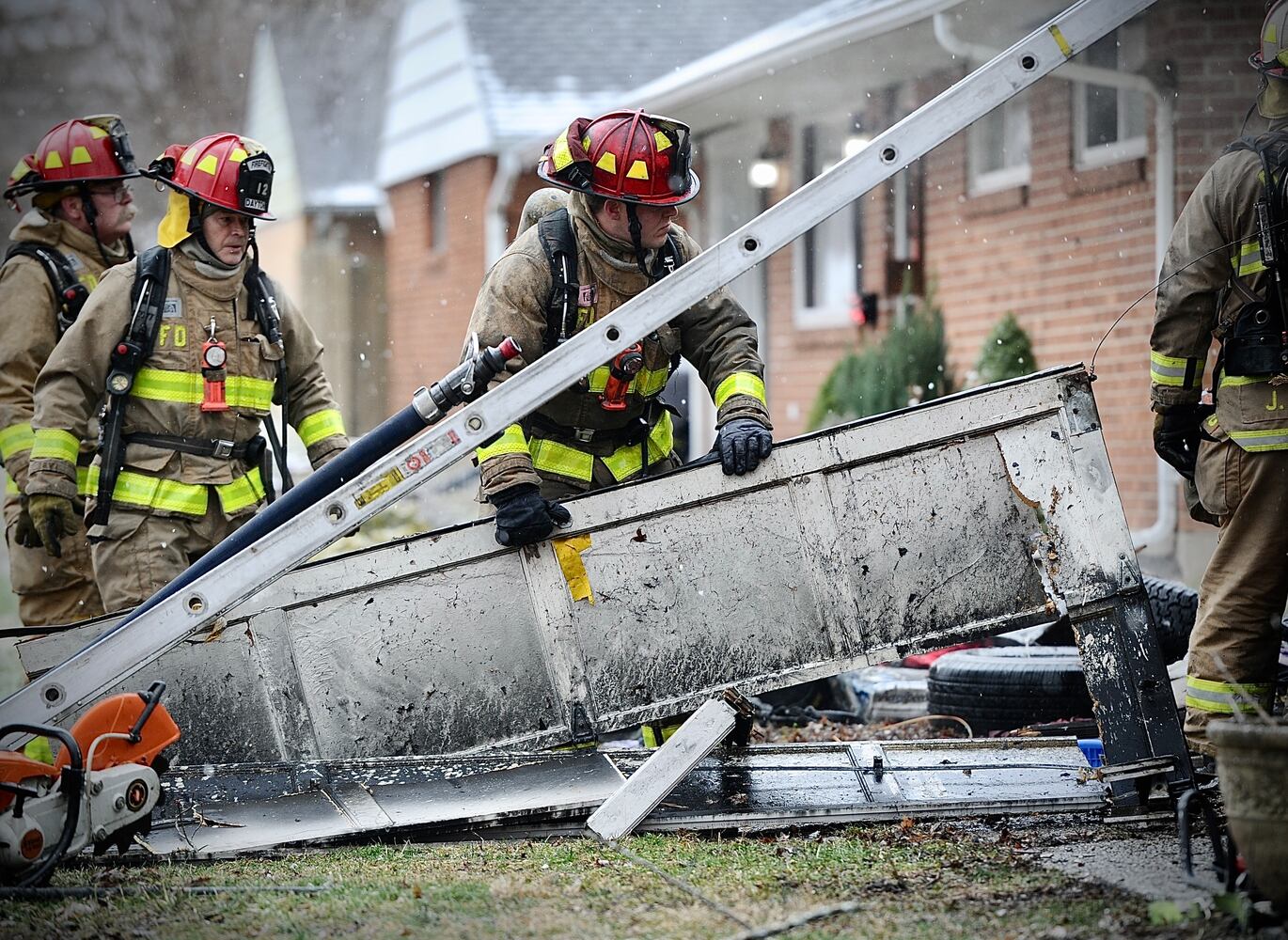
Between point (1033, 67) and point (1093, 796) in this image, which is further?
point (1093, 796)

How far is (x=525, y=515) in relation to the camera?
4.29 m

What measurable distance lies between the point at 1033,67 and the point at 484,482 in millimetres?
2029

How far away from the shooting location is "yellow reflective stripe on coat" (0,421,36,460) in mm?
5363

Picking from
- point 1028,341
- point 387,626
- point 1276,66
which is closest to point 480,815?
point 387,626

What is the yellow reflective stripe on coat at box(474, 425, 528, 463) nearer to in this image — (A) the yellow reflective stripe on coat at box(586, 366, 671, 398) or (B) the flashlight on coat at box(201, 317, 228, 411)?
(A) the yellow reflective stripe on coat at box(586, 366, 671, 398)

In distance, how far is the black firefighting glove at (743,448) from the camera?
4297 mm

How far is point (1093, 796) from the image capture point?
408 cm

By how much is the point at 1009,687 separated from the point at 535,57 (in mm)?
13354

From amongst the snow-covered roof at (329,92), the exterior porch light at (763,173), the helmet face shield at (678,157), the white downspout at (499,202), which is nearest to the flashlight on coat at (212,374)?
the helmet face shield at (678,157)

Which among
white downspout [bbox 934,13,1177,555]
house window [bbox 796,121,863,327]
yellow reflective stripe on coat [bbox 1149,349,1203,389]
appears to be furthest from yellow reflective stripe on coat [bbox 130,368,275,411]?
house window [bbox 796,121,863,327]

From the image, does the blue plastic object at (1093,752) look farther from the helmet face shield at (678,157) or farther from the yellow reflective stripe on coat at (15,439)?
the yellow reflective stripe on coat at (15,439)

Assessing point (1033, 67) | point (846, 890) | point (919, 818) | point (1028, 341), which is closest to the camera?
point (846, 890)

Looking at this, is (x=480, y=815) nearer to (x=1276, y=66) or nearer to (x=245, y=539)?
(x=245, y=539)

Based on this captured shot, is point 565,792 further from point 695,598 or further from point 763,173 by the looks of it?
point 763,173
